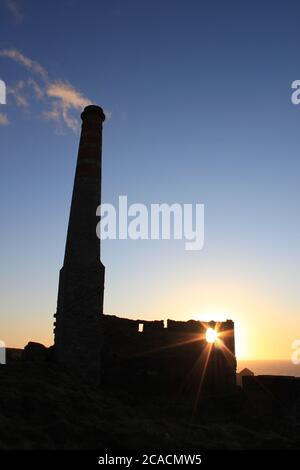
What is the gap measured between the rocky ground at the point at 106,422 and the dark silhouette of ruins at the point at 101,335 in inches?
43.2

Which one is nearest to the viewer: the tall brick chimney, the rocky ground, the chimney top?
the rocky ground

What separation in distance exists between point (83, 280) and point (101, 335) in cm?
191

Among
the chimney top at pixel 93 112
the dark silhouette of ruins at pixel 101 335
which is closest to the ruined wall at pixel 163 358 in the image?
the dark silhouette of ruins at pixel 101 335

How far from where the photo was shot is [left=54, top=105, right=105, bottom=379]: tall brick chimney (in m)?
14.1

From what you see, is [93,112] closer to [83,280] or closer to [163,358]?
[83,280]

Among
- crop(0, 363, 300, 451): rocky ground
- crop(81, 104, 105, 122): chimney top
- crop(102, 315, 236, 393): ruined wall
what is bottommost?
crop(0, 363, 300, 451): rocky ground

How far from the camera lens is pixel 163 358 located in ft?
51.4

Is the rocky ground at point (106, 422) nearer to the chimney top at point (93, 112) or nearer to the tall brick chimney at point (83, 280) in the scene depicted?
the tall brick chimney at point (83, 280)

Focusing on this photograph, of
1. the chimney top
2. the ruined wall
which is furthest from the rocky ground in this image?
the chimney top

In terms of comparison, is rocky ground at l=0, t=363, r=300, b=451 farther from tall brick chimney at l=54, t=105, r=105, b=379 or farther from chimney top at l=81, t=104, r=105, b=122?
chimney top at l=81, t=104, r=105, b=122

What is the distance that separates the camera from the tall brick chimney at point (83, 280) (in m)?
14.1

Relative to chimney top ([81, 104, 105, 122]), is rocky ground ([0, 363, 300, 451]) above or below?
below
